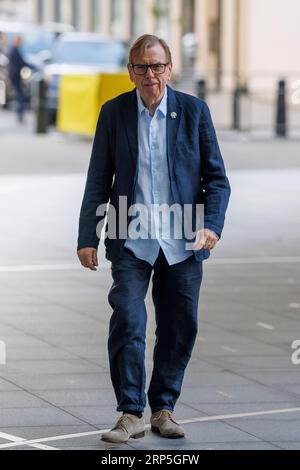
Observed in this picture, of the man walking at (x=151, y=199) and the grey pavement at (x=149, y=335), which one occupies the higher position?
the man walking at (x=151, y=199)

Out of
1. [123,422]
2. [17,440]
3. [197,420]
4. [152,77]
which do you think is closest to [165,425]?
[123,422]

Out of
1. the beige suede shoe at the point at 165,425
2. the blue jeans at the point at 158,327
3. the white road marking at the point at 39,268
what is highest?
the blue jeans at the point at 158,327

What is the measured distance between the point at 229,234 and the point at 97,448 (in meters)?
8.42

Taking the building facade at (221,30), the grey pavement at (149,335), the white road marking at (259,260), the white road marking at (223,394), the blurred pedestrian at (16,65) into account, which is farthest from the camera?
the building facade at (221,30)

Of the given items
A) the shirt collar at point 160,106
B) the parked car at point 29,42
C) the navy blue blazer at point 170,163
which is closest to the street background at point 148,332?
the navy blue blazer at point 170,163

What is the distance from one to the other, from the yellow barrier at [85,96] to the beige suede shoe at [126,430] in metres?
18.9

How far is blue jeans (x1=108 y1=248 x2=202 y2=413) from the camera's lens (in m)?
6.86

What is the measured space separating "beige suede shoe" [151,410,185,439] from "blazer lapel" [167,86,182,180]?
1.09 meters

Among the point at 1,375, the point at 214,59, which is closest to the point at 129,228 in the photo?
the point at 1,375

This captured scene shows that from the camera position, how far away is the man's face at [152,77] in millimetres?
6754

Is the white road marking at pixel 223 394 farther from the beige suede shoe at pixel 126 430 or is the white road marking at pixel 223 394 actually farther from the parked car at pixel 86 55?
the parked car at pixel 86 55

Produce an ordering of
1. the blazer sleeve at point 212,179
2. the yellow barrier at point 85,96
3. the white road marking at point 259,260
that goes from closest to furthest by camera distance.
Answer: the blazer sleeve at point 212,179 < the white road marking at point 259,260 < the yellow barrier at point 85,96

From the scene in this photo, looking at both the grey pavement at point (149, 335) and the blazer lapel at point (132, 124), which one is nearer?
the blazer lapel at point (132, 124)

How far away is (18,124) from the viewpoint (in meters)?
33.1
